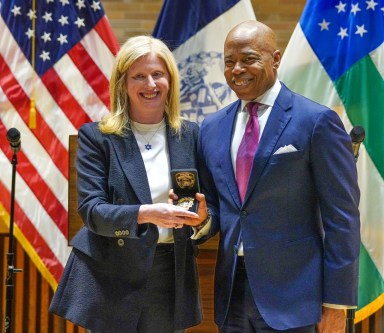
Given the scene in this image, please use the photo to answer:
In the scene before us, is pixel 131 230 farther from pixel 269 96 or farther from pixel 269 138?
pixel 269 96

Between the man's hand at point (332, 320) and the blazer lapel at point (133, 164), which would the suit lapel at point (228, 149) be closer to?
the blazer lapel at point (133, 164)

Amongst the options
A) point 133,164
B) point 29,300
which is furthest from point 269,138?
point 29,300

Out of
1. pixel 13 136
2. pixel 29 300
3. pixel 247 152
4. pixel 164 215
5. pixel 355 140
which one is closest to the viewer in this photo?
pixel 164 215

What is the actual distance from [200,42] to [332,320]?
7.46ft

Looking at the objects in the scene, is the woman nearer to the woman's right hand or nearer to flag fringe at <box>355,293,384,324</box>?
the woman's right hand

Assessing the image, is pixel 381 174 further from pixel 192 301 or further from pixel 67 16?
pixel 67 16

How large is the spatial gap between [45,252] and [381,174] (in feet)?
6.53

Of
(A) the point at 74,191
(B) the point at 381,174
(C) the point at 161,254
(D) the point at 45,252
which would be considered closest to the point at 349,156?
(C) the point at 161,254

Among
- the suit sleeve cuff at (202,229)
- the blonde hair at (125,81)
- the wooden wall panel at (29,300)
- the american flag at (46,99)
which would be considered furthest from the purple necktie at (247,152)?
the wooden wall panel at (29,300)

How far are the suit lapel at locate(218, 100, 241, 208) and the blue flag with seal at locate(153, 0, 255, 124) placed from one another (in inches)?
61.3

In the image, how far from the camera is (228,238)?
2.09m

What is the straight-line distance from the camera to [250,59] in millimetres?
2068

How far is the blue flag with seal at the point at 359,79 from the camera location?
11.2ft

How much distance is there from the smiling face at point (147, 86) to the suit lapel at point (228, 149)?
0.24m
